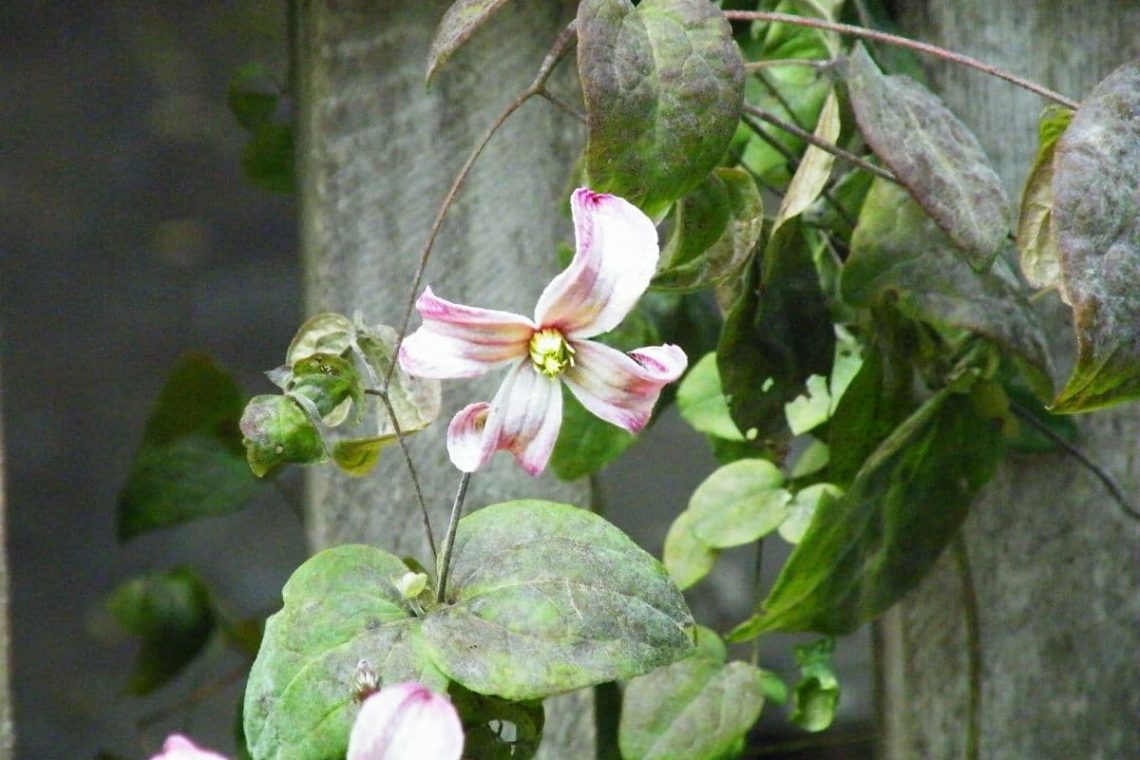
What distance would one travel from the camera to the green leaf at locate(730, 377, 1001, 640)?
2.57ft

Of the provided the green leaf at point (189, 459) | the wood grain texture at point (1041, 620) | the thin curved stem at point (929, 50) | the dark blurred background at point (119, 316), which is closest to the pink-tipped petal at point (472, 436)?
the thin curved stem at point (929, 50)

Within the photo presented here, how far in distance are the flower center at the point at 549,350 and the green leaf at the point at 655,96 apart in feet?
0.24

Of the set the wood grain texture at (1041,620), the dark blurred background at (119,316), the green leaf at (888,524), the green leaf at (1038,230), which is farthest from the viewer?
the dark blurred background at (119,316)

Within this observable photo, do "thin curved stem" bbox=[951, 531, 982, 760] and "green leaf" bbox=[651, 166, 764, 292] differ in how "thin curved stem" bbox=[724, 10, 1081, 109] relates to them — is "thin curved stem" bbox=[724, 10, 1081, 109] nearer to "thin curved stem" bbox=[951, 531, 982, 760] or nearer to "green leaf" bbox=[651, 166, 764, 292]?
"green leaf" bbox=[651, 166, 764, 292]

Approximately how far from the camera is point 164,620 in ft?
4.28

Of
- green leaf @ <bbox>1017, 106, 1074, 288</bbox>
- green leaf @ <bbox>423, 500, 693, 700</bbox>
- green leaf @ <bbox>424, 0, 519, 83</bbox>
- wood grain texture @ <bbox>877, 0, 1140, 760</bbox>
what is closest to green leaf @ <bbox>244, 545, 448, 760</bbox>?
green leaf @ <bbox>423, 500, 693, 700</bbox>

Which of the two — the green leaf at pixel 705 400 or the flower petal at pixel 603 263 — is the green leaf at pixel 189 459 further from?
the flower petal at pixel 603 263

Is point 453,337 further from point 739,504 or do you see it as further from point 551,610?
point 739,504

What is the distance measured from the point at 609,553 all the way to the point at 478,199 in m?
0.31

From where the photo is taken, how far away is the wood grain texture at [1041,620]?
36.3 inches

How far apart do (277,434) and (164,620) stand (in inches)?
32.1

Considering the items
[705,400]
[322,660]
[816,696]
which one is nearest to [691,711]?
[816,696]

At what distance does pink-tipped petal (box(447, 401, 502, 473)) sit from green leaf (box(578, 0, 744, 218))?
11 centimetres

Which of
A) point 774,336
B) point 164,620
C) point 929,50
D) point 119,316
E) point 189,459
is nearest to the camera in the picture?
point 929,50
